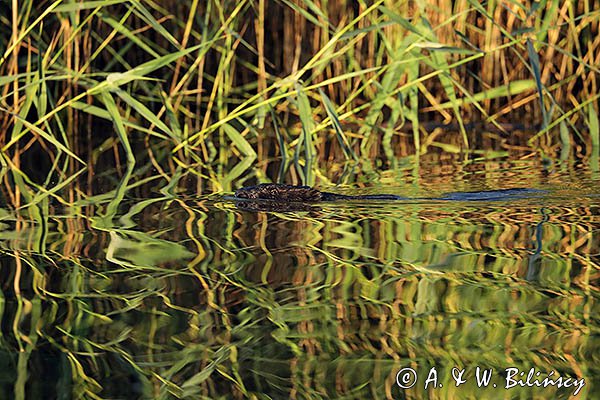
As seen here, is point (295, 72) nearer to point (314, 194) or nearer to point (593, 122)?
point (593, 122)

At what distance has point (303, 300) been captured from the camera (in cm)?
221

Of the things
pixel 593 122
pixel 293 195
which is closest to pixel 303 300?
pixel 293 195

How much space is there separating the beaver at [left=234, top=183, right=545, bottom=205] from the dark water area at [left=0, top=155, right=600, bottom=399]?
0.06 m

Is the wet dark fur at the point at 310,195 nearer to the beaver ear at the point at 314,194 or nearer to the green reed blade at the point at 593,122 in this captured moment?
the beaver ear at the point at 314,194

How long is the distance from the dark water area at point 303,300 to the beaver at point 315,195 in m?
0.06

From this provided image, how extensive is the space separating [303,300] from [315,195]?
4.18 feet

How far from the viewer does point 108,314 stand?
2129 millimetres

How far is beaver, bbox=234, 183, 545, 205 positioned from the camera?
345 cm

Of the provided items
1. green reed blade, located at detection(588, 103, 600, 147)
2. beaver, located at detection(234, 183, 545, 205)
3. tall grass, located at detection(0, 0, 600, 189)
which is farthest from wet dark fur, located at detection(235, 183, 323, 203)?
green reed blade, located at detection(588, 103, 600, 147)

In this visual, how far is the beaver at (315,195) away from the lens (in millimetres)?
3453

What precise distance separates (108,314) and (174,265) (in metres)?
0.44

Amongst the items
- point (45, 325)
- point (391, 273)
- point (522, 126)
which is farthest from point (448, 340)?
point (522, 126)

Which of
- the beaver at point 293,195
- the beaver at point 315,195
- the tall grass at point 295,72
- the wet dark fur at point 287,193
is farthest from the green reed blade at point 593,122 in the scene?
the wet dark fur at point 287,193

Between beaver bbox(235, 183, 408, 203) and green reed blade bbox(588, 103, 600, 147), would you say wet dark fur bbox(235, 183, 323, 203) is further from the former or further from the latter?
green reed blade bbox(588, 103, 600, 147)
